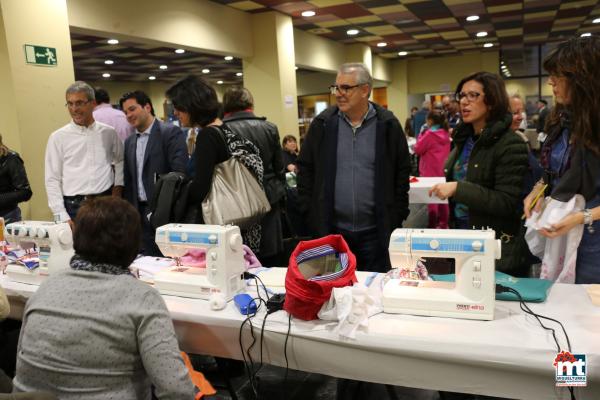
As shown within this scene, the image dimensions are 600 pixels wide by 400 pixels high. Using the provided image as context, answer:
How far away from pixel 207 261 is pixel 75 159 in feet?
4.96

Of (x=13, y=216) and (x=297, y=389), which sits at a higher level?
(x=13, y=216)

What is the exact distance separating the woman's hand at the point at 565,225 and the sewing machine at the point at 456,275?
0.30 meters

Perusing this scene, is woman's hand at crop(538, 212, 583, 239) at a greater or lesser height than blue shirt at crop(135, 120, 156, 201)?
lesser

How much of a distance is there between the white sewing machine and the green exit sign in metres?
1.73

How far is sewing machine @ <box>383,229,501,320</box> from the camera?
1.41 metres

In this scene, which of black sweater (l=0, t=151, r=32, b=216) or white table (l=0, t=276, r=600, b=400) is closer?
white table (l=0, t=276, r=600, b=400)

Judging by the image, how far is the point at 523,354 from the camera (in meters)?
1.23

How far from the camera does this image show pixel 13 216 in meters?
3.04

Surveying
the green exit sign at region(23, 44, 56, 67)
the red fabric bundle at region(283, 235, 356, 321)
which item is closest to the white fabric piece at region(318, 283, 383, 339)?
the red fabric bundle at region(283, 235, 356, 321)

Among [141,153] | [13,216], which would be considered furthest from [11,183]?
[141,153]

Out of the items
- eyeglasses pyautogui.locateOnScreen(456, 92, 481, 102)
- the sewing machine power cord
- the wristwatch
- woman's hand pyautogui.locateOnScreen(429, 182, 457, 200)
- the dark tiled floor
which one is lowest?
the dark tiled floor

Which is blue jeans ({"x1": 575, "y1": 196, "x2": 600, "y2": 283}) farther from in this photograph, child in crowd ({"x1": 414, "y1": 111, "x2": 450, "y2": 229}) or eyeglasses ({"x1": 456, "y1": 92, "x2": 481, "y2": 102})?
child in crowd ({"x1": 414, "y1": 111, "x2": 450, "y2": 229})

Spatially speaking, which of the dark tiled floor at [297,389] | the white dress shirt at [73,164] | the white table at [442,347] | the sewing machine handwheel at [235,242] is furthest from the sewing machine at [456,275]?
the white dress shirt at [73,164]

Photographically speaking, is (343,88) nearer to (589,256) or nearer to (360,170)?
(360,170)
